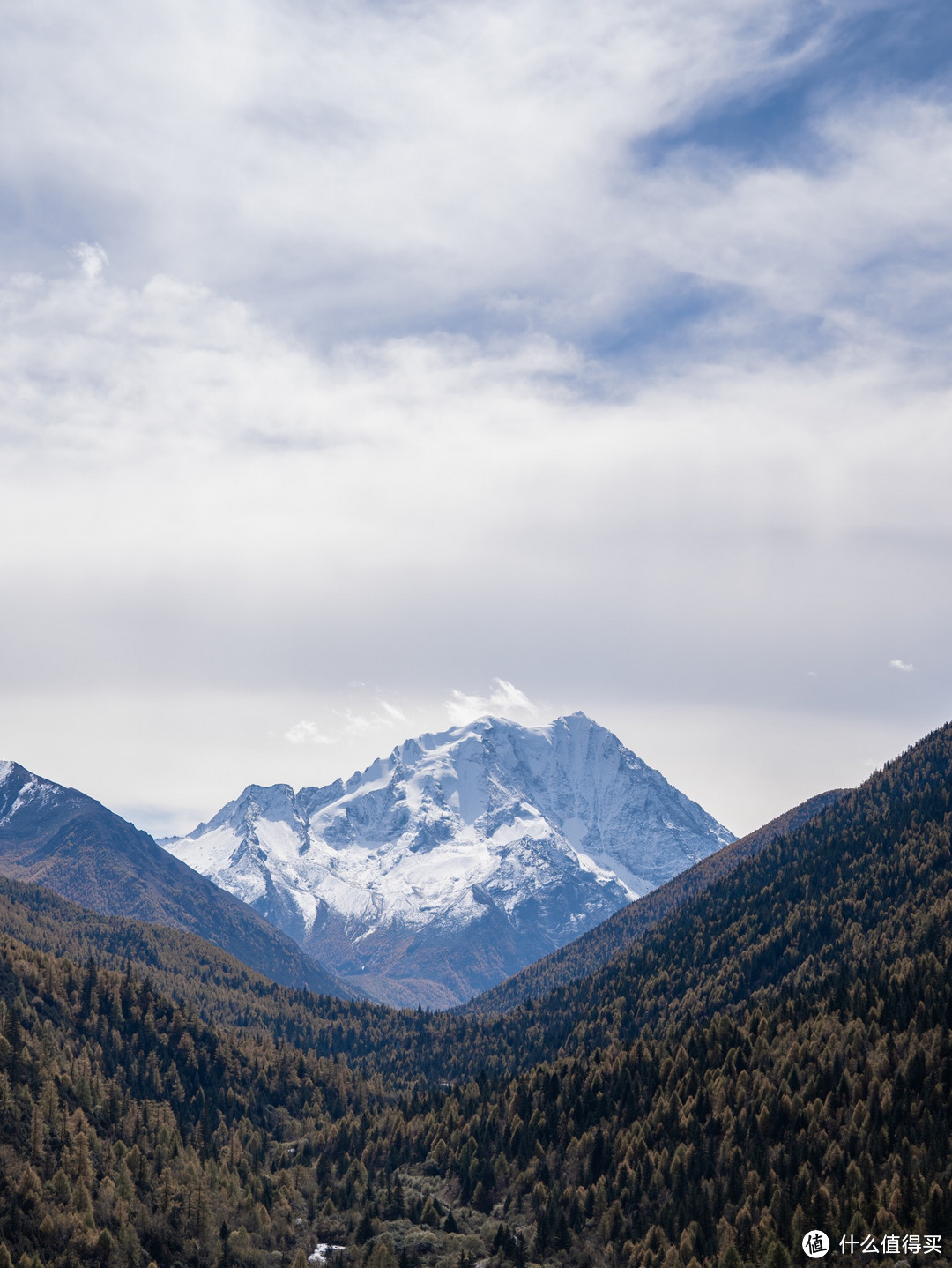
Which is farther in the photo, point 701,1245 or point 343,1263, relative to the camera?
point 343,1263

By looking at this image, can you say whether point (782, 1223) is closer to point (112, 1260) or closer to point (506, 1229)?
point (506, 1229)

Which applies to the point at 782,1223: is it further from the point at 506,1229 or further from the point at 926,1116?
the point at 506,1229

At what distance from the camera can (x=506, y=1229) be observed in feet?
650

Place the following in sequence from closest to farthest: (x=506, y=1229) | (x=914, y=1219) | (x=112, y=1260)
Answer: (x=914, y=1219) < (x=112, y=1260) < (x=506, y=1229)

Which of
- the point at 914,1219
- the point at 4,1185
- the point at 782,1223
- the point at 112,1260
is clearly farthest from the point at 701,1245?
the point at 4,1185

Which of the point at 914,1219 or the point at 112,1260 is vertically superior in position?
the point at 914,1219

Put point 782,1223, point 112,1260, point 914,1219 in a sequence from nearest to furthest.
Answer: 1. point 914,1219
2. point 782,1223
3. point 112,1260

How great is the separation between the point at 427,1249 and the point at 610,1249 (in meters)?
34.0

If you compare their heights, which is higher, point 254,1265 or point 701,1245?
point 701,1245

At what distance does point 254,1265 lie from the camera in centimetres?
19625

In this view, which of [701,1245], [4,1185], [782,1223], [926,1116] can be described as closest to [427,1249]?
[701,1245]

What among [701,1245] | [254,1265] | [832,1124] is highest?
[832,1124]

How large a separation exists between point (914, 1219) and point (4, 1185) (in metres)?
155

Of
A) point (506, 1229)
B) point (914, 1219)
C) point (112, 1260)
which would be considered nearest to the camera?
point (914, 1219)
